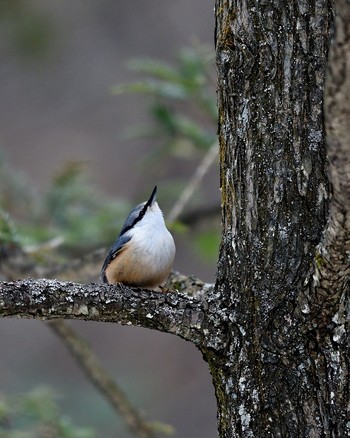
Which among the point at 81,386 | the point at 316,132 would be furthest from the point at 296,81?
the point at 81,386

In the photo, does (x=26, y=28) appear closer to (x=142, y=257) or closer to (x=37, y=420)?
(x=37, y=420)

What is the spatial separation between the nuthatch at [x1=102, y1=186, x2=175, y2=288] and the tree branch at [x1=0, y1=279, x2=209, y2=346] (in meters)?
0.65

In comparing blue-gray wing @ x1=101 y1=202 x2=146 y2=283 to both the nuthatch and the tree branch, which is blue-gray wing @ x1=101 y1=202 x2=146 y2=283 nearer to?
the nuthatch

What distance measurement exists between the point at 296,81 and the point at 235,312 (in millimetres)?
633

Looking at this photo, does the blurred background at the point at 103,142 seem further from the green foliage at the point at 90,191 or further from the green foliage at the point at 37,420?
the green foliage at the point at 37,420

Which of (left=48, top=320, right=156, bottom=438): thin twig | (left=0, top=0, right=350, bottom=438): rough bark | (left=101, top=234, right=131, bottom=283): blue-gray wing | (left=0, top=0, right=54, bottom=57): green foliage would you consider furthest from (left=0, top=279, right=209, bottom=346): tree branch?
(left=0, top=0, right=54, bottom=57): green foliage

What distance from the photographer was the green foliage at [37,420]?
3.26m

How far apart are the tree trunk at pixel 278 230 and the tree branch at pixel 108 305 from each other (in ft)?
0.29

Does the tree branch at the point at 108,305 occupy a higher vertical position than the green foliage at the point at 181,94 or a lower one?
lower

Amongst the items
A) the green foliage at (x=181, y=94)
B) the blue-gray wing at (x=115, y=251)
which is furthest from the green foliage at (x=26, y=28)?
the blue-gray wing at (x=115, y=251)

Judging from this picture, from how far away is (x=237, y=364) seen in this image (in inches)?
79.7

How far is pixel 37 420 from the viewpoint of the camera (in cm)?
334

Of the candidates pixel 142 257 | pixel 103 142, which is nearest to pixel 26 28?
pixel 103 142

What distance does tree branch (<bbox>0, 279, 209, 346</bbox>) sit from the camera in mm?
1975
